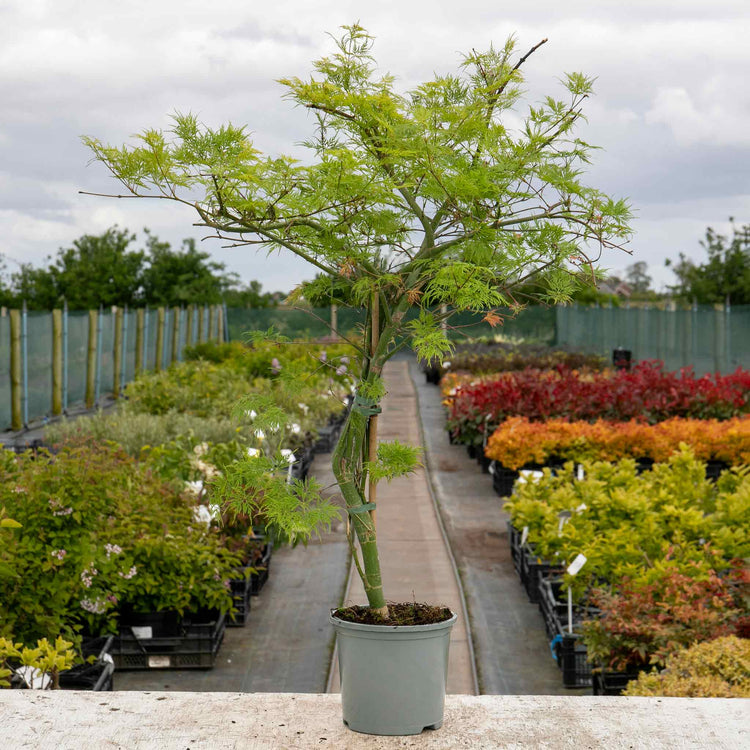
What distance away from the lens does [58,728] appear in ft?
10.0

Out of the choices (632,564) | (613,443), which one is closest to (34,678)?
(632,564)

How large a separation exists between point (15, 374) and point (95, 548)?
36.8 feet

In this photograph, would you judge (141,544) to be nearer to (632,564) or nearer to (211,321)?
(632,564)

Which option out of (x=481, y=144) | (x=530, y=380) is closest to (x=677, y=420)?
(x=530, y=380)

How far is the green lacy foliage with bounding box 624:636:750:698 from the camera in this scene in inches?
145

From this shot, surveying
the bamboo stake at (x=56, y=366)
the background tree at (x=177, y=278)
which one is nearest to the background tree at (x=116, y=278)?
the background tree at (x=177, y=278)

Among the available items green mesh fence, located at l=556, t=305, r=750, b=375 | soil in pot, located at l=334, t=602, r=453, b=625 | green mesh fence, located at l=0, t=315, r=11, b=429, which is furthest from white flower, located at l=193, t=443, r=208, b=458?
green mesh fence, located at l=556, t=305, r=750, b=375

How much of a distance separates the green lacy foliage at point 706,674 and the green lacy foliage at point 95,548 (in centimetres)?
248

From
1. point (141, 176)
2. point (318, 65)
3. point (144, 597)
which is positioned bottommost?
point (144, 597)

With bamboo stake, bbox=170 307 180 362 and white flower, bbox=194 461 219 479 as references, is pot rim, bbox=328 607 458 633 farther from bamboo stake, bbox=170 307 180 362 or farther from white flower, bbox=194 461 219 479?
bamboo stake, bbox=170 307 180 362

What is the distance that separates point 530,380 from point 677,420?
8.42ft

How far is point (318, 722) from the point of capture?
10.3ft

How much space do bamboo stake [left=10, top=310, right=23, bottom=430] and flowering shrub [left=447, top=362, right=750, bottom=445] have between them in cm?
717

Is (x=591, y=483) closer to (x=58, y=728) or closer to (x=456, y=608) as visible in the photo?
(x=456, y=608)
